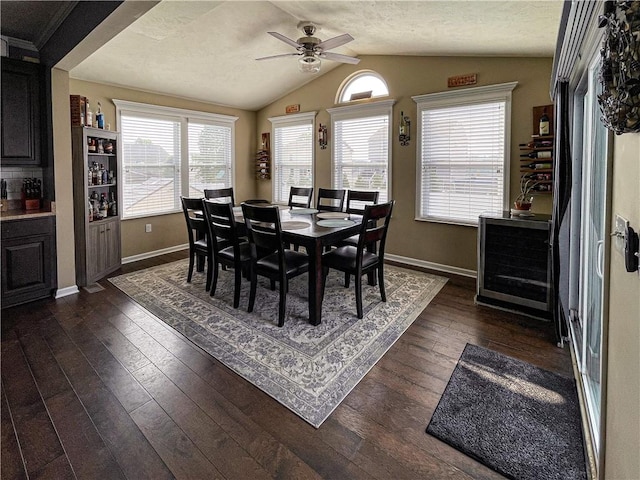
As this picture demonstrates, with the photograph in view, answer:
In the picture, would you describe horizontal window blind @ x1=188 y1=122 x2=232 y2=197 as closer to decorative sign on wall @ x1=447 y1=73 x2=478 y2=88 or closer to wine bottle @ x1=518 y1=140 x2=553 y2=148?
decorative sign on wall @ x1=447 y1=73 x2=478 y2=88

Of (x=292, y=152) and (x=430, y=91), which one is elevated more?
(x=430, y=91)

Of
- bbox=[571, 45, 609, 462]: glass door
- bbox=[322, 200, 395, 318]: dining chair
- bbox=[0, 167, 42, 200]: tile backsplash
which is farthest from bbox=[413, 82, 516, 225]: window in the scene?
bbox=[0, 167, 42, 200]: tile backsplash

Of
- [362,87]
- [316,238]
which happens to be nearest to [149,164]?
[362,87]

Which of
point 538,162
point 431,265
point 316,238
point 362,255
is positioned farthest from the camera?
point 431,265

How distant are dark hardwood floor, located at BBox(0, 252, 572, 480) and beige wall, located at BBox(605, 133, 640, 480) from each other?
59 centimetres

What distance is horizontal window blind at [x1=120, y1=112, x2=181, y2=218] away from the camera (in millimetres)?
4926

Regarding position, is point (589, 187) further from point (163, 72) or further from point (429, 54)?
point (163, 72)

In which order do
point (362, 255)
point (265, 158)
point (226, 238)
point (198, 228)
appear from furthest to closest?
1. point (265, 158)
2. point (198, 228)
3. point (226, 238)
4. point (362, 255)

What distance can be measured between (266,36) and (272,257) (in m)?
2.85

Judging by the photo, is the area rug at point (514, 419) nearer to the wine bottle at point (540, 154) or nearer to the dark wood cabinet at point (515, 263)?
the dark wood cabinet at point (515, 263)

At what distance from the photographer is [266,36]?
166 inches

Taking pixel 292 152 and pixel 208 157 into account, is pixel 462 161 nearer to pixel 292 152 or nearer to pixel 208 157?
pixel 292 152

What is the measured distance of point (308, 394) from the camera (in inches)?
81.4

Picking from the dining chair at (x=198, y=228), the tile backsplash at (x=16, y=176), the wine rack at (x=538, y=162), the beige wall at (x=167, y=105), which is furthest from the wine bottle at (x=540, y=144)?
the tile backsplash at (x=16, y=176)
